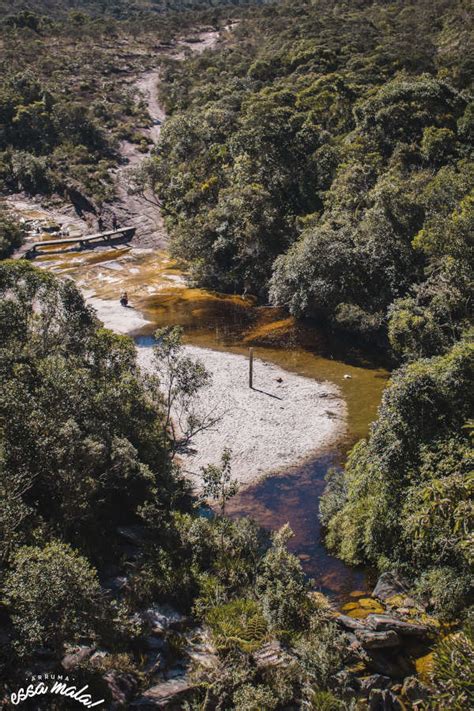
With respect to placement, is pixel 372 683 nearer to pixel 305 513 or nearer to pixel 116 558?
→ pixel 116 558

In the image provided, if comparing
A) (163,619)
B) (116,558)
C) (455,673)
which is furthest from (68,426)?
(455,673)

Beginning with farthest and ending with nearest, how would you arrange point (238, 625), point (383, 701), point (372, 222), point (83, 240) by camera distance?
point (83, 240), point (372, 222), point (238, 625), point (383, 701)

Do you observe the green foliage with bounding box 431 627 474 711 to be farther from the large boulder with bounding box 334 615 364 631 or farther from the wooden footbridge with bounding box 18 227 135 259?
the wooden footbridge with bounding box 18 227 135 259

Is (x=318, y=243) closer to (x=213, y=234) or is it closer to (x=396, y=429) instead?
(x=213, y=234)

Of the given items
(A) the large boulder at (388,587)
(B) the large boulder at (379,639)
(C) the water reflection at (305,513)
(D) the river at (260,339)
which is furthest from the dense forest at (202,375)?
(D) the river at (260,339)

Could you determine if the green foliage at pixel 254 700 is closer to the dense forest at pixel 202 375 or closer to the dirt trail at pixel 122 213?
the dense forest at pixel 202 375

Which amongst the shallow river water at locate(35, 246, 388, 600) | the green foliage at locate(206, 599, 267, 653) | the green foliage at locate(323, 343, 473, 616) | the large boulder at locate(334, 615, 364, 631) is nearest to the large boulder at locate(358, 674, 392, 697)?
the large boulder at locate(334, 615, 364, 631)
